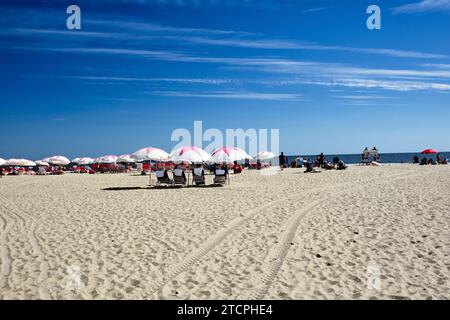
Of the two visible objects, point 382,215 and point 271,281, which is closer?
point 271,281

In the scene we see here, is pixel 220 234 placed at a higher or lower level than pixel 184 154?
lower

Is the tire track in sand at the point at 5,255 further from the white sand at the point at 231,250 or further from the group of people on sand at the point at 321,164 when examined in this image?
the group of people on sand at the point at 321,164

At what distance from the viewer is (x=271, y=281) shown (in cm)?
464

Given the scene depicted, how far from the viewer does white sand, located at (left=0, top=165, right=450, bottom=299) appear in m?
4.42

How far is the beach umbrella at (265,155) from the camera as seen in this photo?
34.0m

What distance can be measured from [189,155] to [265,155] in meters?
18.7

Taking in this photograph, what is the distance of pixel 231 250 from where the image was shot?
19.7 feet

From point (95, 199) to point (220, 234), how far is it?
7.11 m

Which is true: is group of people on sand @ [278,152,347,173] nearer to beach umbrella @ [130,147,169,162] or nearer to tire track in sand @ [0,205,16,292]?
beach umbrella @ [130,147,169,162]

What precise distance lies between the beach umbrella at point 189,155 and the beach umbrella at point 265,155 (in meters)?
17.2

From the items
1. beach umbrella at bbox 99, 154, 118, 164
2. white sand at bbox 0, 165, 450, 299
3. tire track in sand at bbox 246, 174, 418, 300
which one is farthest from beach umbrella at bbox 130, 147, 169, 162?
beach umbrella at bbox 99, 154, 118, 164

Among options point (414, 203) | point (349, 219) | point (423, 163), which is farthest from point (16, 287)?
point (423, 163)

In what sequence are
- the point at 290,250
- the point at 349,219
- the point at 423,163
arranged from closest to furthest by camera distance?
the point at 290,250
the point at 349,219
the point at 423,163
